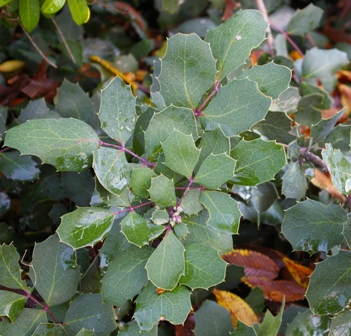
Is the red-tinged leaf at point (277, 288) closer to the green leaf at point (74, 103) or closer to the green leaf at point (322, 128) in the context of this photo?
the green leaf at point (322, 128)

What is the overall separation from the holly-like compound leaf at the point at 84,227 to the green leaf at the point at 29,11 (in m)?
0.46

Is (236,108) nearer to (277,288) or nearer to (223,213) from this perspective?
(223,213)

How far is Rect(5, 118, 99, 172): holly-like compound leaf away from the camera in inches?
28.2

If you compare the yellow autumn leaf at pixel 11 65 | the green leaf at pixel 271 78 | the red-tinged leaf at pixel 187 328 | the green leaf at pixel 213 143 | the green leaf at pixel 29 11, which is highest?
the green leaf at pixel 29 11

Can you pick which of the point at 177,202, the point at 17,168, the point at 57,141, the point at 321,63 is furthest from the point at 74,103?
the point at 321,63

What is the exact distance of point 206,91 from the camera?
2.66ft

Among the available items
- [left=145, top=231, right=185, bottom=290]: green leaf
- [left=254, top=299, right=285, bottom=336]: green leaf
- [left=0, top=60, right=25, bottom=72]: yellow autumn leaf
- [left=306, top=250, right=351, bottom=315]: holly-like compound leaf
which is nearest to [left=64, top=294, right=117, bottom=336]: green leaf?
[left=145, top=231, right=185, bottom=290]: green leaf

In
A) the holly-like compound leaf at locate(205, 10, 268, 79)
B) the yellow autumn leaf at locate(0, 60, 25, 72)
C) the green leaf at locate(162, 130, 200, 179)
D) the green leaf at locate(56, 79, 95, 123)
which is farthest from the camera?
the yellow autumn leaf at locate(0, 60, 25, 72)

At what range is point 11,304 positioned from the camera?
0.76 metres

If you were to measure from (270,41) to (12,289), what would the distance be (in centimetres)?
97

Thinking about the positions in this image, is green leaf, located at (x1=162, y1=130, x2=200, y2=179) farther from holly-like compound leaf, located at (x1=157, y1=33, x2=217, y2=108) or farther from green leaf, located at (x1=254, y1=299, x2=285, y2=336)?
green leaf, located at (x1=254, y1=299, x2=285, y2=336)

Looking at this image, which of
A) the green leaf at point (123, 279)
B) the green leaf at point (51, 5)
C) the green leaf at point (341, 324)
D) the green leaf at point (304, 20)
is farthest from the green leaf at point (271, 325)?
the green leaf at point (304, 20)

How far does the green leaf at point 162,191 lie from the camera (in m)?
0.68

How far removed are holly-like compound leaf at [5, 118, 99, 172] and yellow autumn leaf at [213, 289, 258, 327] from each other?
459 millimetres
